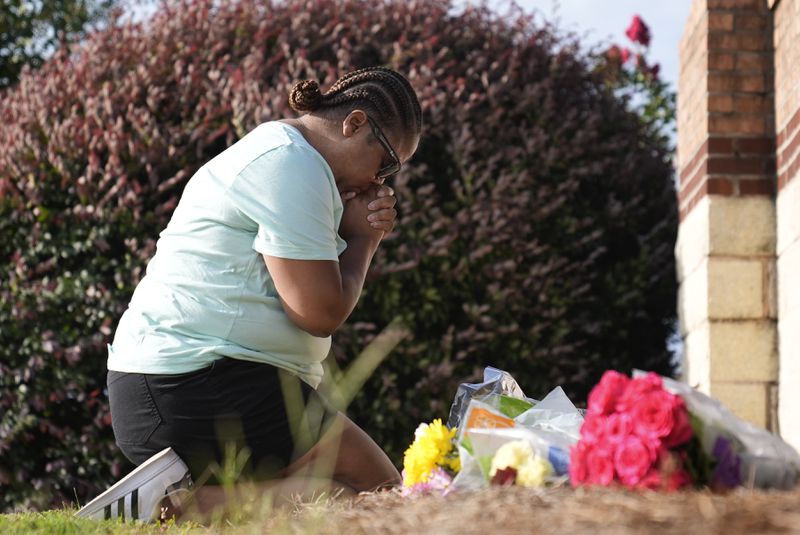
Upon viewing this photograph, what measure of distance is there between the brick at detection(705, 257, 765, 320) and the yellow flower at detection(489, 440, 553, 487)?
2557 millimetres

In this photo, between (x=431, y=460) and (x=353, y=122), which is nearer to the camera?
(x=431, y=460)

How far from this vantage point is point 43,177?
523cm

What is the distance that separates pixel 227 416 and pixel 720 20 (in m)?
3.03

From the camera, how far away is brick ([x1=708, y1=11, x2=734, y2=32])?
16.3ft

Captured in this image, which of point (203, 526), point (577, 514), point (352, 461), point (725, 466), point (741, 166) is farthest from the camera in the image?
point (741, 166)

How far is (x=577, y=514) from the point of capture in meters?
1.99

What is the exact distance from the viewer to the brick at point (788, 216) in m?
4.41

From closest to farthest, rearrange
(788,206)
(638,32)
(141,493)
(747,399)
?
(141,493) < (788,206) < (747,399) < (638,32)

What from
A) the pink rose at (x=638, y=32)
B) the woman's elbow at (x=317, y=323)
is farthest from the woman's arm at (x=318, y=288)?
the pink rose at (x=638, y=32)

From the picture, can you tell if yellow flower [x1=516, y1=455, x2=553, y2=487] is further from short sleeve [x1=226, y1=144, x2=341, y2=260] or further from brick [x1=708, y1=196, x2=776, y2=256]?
brick [x1=708, y1=196, x2=776, y2=256]

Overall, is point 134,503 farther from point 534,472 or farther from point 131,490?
point 534,472

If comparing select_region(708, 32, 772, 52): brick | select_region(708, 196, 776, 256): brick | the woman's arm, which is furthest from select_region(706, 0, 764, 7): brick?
the woman's arm

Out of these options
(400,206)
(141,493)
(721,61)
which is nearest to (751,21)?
(721,61)

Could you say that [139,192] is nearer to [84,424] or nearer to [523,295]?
[84,424]
